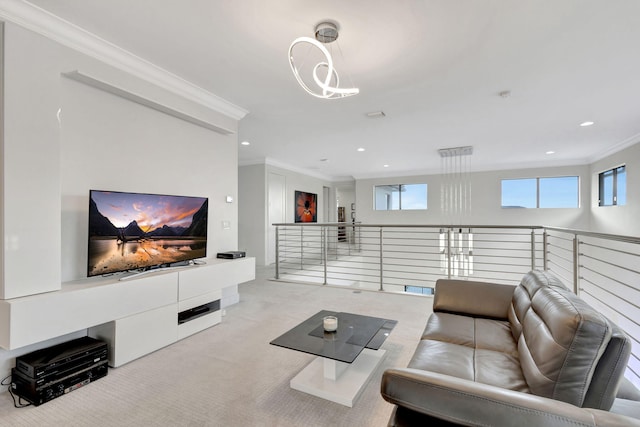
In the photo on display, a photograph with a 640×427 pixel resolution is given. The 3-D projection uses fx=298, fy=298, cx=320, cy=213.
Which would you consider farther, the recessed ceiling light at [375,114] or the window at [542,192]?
the window at [542,192]

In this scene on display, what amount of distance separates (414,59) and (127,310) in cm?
316

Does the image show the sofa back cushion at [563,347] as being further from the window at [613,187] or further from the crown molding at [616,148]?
the window at [613,187]

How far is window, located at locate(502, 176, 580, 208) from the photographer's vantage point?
22.9 feet

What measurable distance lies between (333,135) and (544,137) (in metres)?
3.54

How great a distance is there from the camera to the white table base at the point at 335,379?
6.22ft

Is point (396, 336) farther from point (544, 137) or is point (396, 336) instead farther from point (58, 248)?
point (544, 137)

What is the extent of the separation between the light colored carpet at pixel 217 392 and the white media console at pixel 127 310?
0.14 metres

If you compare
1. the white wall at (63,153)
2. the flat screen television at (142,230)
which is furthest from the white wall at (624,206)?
the white wall at (63,153)

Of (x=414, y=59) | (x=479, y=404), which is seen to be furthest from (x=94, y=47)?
(x=479, y=404)

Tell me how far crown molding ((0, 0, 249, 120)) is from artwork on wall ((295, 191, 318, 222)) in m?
4.72

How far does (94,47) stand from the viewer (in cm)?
234

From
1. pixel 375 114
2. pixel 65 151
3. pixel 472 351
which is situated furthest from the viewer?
pixel 375 114

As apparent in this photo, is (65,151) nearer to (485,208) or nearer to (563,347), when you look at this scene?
(563,347)

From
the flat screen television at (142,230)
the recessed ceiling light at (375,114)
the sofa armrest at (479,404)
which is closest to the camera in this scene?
the sofa armrest at (479,404)
